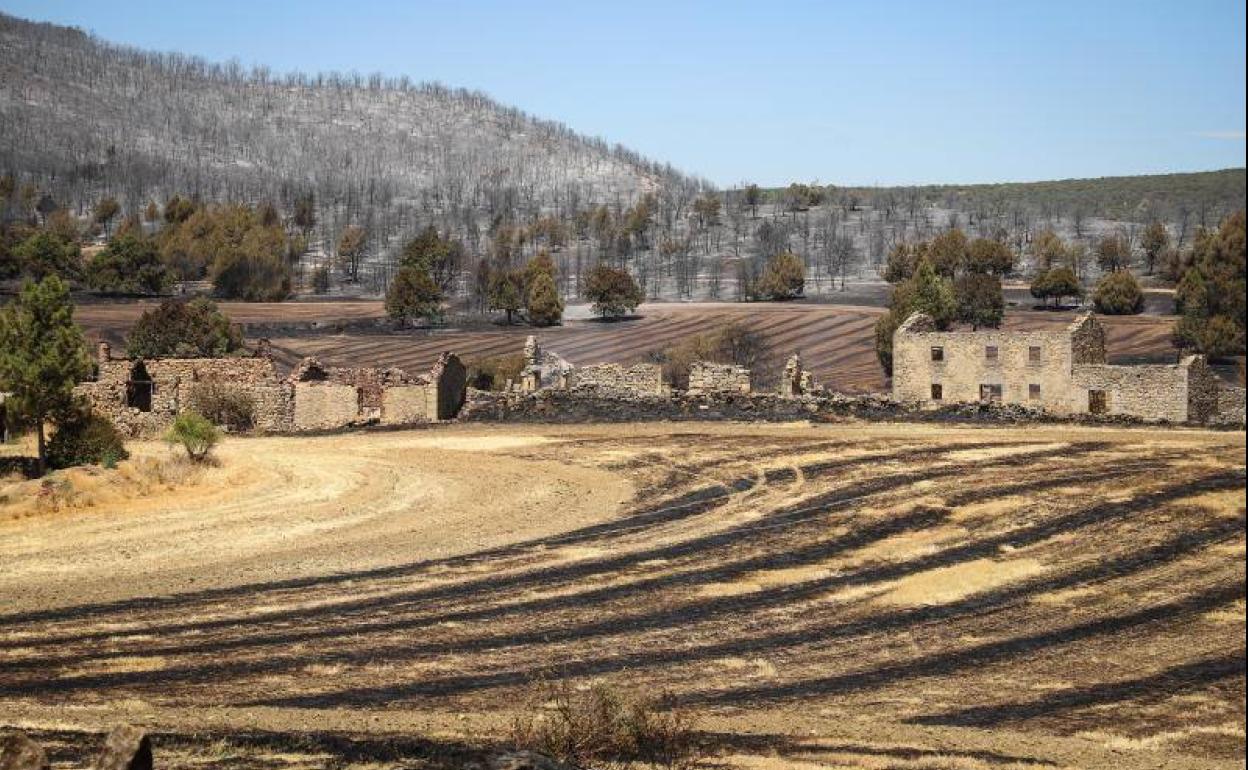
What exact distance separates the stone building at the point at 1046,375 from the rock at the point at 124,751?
33441 mm

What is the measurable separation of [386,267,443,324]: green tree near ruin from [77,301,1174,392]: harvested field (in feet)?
12.6

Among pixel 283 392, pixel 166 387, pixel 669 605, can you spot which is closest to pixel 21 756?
pixel 669 605

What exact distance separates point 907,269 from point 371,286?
57621 mm

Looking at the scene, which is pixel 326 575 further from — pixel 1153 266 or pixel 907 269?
pixel 1153 266

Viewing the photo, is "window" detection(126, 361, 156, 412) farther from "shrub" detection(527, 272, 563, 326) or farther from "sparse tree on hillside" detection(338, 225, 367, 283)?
"sparse tree on hillside" detection(338, 225, 367, 283)

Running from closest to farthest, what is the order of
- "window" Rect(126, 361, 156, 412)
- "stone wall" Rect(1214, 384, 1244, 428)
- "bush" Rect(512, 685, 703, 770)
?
"bush" Rect(512, 685, 703, 770)
"stone wall" Rect(1214, 384, 1244, 428)
"window" Rect(126, 361, 156, 412)

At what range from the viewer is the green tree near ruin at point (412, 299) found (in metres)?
100

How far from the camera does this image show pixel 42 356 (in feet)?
101

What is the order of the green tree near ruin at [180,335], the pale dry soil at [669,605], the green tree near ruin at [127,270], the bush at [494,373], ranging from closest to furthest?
the pale dry soil at [669,605] < the bush at [494,373] < the green tree near ruin at [180,335] < the green tree near ruin at [127,270]

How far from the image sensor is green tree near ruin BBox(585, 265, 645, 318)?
343 ft

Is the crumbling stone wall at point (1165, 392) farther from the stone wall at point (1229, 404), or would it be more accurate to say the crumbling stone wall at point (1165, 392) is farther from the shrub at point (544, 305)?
the shrub at point (544, 305)

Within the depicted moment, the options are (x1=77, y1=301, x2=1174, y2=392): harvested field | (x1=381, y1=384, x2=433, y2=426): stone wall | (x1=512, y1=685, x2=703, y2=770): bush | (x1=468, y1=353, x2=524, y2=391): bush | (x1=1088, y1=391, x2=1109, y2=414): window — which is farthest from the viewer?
(x1=77, y1=301, x2=1174, y2=392): harvested field

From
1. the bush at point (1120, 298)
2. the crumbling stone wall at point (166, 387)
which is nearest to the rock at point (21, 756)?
the crumbling stone wall at point (166, 387)

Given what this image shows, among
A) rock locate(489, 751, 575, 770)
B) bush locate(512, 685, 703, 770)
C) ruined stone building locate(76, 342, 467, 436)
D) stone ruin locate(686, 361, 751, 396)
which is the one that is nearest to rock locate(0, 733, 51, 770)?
rock locate(489, 751, 575, 770)
